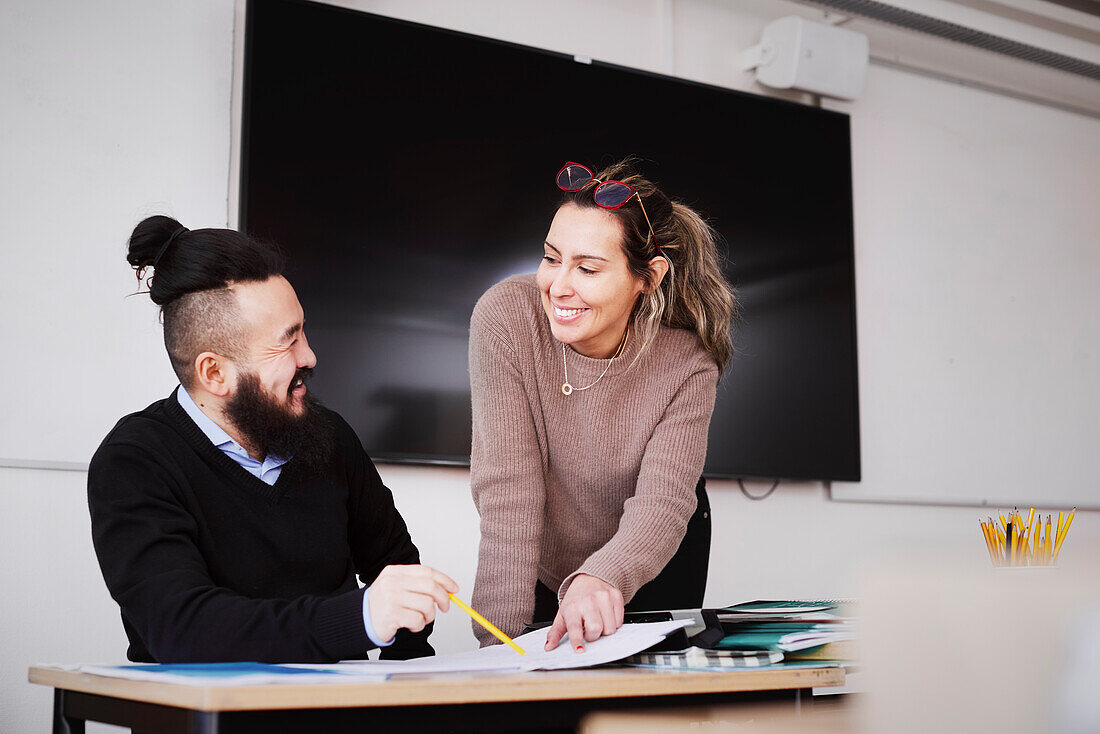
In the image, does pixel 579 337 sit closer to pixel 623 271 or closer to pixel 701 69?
pixel 623 271

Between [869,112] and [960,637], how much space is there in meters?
3.75

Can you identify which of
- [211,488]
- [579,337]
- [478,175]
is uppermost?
[478,175]

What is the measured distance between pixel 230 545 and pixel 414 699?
0.66 meters

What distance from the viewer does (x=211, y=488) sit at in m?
1.42

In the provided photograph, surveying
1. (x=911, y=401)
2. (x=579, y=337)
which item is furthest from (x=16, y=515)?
(x=911, y=401)

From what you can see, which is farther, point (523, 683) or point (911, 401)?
point (911, 401)

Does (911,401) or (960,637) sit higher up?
(911,401)

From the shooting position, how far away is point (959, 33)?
12.5ft

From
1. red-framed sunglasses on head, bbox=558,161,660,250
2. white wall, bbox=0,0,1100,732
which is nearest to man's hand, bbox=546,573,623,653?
red-framed sunglasses on head, bbox=558,161,660,250

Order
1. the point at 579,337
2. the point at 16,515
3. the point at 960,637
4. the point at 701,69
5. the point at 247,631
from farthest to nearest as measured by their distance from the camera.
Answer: the point at 701,69
the point at 16,515
the point at 579,337
the point at 247,631
the point at 960,637

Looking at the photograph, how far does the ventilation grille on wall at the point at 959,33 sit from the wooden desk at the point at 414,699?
3.07m

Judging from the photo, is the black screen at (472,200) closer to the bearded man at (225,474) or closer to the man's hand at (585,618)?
the bearded man at (225,474)

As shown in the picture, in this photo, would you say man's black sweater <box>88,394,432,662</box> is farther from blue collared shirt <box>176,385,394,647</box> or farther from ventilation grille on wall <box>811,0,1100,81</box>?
ventilation grille on wall <box>811,0,1100,81</box>

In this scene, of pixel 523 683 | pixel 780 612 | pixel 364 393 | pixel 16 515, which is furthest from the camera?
pixel 364 393
